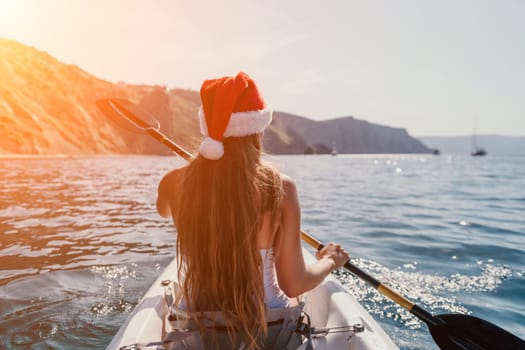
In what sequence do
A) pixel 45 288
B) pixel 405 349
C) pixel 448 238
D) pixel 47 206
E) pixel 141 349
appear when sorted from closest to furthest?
1. pixel 141 349
2. pixel 405 349
3. pixel 45 288
4. pixel 448 238
5. pixel 47 206

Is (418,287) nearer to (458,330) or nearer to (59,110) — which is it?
(458,330)

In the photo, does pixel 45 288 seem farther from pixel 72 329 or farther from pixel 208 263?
pixel 208 263

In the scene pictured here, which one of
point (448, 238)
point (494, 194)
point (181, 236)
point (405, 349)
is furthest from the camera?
point (494, 194)

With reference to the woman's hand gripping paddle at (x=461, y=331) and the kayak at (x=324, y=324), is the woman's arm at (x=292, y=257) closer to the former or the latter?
the kayak at (x=324, y=324)

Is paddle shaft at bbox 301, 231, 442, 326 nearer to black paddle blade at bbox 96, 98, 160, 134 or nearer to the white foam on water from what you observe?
the white foam on water

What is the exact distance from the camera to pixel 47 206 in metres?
13.0

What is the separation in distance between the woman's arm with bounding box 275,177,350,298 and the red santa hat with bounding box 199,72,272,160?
34 cm

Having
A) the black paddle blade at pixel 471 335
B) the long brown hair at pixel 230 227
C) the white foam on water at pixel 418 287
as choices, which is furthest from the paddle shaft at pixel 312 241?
the white foam on water at pixel 418 287

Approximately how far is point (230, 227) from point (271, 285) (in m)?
0.48

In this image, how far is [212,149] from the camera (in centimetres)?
193

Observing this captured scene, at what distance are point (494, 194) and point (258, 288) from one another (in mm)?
20306

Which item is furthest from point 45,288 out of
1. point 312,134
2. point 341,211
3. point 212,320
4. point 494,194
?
point 312,134

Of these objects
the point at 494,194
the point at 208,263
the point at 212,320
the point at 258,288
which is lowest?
the point at 494,194

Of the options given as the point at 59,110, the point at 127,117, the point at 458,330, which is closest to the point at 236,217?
the point at 458,330
